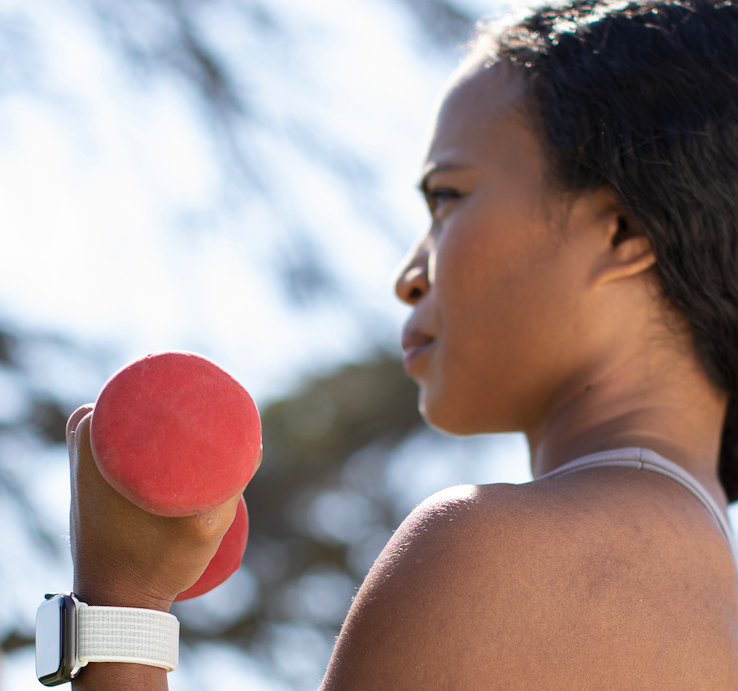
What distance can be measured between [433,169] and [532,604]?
724 mm

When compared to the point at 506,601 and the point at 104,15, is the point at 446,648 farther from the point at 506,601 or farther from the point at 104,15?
the point at 104,15

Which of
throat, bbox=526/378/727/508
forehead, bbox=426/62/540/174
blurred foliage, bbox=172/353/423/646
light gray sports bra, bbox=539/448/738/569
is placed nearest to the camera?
light gray sports bra, bbox=539/448/738/569

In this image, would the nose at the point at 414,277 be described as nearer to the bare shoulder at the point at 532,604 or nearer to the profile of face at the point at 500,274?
the profile of face at the point at 500,274

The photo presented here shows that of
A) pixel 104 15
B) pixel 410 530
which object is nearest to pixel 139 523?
pixel 410 530

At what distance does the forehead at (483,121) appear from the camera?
1297mm

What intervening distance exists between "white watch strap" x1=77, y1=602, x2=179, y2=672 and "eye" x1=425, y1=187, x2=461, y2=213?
0.76 metres

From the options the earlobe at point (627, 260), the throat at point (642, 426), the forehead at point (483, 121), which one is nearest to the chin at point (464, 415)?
the throat at point (642, 426)

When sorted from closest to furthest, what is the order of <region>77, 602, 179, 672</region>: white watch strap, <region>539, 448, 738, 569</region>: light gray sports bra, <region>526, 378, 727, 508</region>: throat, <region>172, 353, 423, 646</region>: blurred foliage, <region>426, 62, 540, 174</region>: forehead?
<region>77, 602, 179, 672</region>: white watch strap < <region>539, 448, 738, 569</region>: light gray sports bra < <region>526, 378, 727, 508</region>: throat < <region>426, 62, 540, 174</region>: forehead < <region>172, 353, 423, 646</region>: blurred foliage

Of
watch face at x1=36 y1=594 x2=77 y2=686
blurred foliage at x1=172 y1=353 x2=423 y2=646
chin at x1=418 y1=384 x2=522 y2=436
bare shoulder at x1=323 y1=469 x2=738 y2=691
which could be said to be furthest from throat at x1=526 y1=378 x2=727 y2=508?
blurred foliage at x1=172 y1=353 x2=423 y2=646

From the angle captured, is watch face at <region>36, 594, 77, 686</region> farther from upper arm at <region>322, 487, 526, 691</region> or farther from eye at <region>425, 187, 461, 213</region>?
eye at <region>425, 187, 461, 213</region>

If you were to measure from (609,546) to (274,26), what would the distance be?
2.89 metres

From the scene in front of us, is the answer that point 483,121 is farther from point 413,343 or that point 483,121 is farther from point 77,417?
point 77,417

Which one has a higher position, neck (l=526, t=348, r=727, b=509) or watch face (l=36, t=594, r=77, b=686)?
neck (l=526, t=348, r=727, b=509)

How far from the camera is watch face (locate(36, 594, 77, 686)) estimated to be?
2.64 feet
